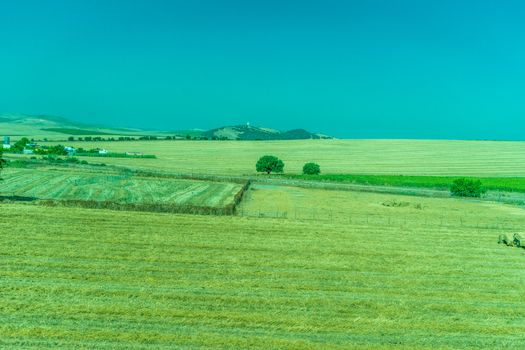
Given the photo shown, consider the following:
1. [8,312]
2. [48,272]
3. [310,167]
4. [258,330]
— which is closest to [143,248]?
[48,272]

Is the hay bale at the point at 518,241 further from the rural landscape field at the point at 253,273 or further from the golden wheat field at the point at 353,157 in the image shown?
the golden wheat field at the point at 353,157

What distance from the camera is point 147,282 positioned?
19.9 m

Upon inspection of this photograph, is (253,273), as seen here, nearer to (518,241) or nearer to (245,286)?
(245,286)

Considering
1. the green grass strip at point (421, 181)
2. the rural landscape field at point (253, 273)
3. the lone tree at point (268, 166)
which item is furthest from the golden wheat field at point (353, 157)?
the rural landscape field at point (253, 273)

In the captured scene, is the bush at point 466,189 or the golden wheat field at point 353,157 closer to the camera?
the bush at point 466,189

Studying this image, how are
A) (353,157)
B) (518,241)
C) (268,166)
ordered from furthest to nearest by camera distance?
1. (353,157)
2. (268,166)
3. (518,241)

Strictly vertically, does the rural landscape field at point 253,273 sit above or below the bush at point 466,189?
below

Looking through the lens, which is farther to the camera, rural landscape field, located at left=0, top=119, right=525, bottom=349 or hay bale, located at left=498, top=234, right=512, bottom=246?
hay bale, located at left=498, top=234, right=512, bottom=246

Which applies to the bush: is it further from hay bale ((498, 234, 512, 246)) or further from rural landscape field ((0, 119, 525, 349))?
hay bale ((498, 234, 512, 246))

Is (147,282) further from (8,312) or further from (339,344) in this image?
(339,344)

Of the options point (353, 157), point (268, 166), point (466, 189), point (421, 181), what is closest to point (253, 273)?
point (466, 189)

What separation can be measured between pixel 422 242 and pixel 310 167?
2069 inches

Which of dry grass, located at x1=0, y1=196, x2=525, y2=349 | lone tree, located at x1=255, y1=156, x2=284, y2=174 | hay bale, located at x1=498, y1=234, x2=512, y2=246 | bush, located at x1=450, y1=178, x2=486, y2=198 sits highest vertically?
lone tree, located at x1=255, y1=156, x2=284, y2=174

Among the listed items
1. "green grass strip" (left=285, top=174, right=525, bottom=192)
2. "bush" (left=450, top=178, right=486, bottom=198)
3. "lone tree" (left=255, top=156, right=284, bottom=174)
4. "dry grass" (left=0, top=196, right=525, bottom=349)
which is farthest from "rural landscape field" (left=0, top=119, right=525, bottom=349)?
"lone tree" (left=255, top=156, right=284, bottom=174)
